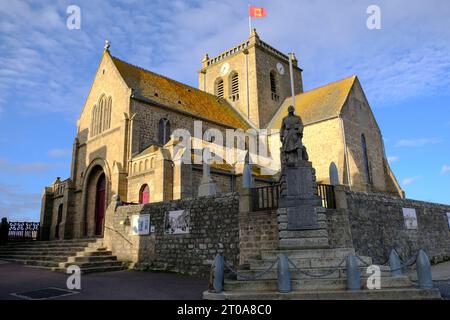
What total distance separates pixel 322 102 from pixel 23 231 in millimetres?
24312

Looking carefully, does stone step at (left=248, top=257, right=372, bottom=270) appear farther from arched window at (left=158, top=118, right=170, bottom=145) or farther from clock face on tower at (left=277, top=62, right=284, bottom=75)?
clock face on tower at (left=277, top=62, right=284, bottom=75)

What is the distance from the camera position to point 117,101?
70.8 ft

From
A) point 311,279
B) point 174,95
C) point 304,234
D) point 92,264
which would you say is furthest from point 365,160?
point 92,264

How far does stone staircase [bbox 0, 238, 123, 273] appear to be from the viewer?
13.5 meters

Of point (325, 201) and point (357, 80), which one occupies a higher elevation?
point (357, 80)

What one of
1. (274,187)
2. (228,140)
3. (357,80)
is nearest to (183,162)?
(274,187)

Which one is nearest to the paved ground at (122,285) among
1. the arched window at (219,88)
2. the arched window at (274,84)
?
the arched window at (274,84)

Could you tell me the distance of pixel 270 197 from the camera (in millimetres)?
11344

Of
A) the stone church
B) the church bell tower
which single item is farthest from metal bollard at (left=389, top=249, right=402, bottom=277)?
the church bell tower

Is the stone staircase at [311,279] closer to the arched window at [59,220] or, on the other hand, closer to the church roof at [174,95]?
the church roof at [174,95]

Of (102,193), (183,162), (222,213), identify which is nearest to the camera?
(222,213)
